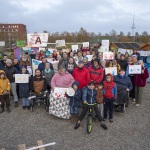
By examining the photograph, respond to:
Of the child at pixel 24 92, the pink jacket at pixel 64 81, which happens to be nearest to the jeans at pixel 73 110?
the pink jacket at pixel 64 81

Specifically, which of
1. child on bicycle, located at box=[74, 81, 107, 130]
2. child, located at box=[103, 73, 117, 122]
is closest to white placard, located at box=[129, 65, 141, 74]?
child, located at box=[103, 73, 117, 122]

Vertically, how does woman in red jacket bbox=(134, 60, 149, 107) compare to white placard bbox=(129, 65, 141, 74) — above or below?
below

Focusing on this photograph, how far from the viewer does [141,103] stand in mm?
7562

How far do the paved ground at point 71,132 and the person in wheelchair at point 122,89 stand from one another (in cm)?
37

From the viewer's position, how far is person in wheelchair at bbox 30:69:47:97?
6.77 metres

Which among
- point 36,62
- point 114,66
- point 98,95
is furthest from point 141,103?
point 36,62

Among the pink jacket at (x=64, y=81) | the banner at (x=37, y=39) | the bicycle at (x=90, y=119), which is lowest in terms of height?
the bicycle at (x=90, y=119)

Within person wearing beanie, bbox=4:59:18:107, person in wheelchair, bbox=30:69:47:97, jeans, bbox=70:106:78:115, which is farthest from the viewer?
person wearing beanie, bbox=4:59:18:107

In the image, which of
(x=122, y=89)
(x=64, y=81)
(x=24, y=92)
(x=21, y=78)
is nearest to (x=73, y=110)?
(x=64, y=81)

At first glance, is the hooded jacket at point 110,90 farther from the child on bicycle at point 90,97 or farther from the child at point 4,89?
the child at point 4,89

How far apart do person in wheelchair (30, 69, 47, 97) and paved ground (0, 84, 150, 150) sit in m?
0.76

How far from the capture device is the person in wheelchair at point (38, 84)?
677 centimetres

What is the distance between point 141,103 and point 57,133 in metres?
4.04

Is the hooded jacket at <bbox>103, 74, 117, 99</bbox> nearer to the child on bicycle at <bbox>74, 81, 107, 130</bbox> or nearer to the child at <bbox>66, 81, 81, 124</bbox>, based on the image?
the child on bicycle at <bbox>74, 81, 107, 130</bbox>
